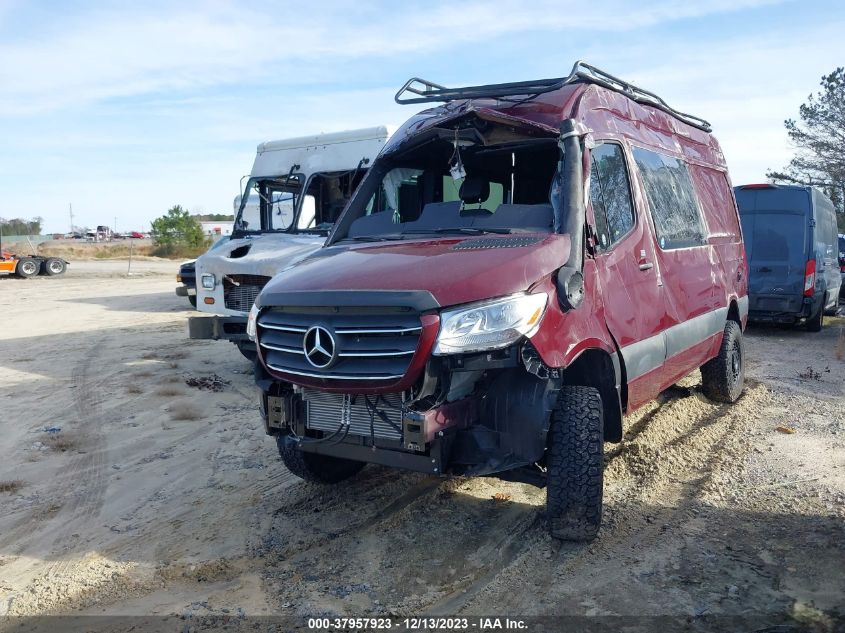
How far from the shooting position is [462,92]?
532cm

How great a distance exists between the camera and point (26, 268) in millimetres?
27125

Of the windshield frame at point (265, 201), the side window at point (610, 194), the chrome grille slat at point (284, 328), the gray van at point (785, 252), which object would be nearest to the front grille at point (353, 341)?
the chrome grille slat at point (284, 328)

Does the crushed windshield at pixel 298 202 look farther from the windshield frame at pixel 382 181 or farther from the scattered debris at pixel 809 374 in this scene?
the scattered debris at pixel 809 374

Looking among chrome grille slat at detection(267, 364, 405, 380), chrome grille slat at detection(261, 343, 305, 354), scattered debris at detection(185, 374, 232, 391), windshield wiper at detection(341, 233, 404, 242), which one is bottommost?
scattered debris at detection(185, 374, 232, 391)

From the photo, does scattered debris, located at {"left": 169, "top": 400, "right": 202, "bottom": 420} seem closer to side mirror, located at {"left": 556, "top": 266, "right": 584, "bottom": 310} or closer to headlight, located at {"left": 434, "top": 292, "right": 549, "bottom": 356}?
headlight, located at {"left": 434, "top": 292, "right": 549, "bottom": 356}

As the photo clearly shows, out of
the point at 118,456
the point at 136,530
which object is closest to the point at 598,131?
the point at 136,530

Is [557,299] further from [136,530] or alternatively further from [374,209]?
[136,530]

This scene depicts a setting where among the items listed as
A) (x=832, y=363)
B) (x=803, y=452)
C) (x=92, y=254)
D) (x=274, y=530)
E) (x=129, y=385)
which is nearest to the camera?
(x=274, y=530)

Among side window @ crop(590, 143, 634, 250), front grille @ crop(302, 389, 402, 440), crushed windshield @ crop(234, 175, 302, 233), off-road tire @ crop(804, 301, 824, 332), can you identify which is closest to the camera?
front grille @ crop(302, 389, 402, 440)

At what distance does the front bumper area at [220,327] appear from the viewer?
820 centimetres

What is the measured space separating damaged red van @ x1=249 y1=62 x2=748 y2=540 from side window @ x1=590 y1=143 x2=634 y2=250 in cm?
2

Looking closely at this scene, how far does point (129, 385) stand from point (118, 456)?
291 centimetres

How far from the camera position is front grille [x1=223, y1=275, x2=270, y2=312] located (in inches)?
352

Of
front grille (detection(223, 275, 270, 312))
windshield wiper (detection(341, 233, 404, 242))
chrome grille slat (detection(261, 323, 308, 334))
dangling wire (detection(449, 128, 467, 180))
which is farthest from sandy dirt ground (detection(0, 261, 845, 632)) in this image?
dangling wire (detection(449, 128, 467, 180))
